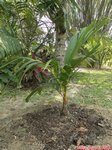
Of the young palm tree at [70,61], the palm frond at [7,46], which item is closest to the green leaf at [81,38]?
the young palm tree at [70,61]

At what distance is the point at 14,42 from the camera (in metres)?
3.12

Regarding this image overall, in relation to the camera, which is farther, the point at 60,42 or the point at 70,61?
the point at 60,42

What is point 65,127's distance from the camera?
2717mm

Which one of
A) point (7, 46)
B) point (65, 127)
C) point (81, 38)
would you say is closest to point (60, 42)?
point (7, 46)

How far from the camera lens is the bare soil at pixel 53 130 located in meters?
2.48

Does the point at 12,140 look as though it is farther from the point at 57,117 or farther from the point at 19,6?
the point at 19,6

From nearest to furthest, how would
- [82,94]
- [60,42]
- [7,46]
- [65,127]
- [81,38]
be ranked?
1. [81,38]
2. [65,127]
3. [7,46]
4. [82,94]
5. [60,42]

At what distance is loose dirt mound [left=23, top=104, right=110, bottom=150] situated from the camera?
→ 250 cm

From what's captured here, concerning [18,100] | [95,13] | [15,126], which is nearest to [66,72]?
[15,126]

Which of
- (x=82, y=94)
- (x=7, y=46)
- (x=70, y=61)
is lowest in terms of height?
(x=82, y=94)

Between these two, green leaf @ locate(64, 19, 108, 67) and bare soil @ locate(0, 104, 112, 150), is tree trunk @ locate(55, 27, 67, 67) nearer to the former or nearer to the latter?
bare soil @ locate(0, 104, 112, 150)

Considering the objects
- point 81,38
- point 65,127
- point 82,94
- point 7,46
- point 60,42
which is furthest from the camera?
point 60,42

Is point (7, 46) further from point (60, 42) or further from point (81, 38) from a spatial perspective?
point (60, 42)

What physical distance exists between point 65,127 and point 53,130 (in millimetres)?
136
